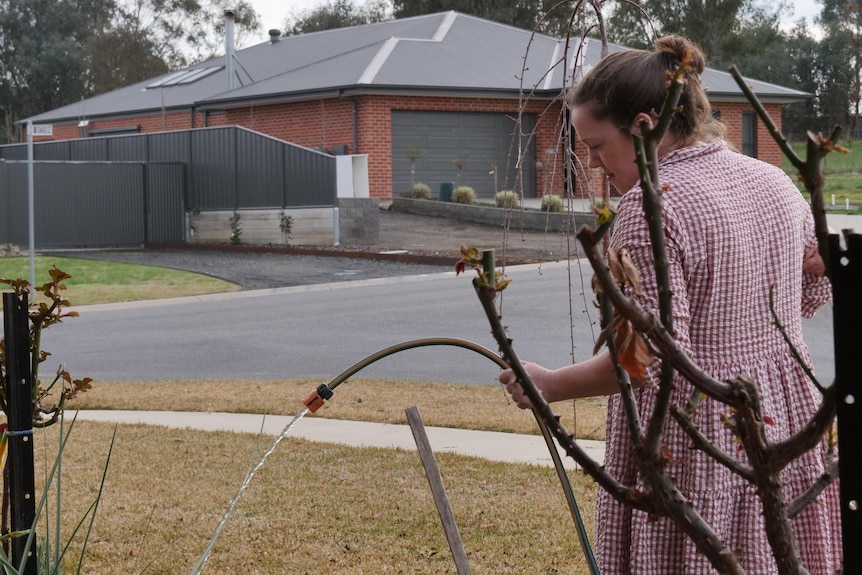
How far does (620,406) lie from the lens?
2.46 metres

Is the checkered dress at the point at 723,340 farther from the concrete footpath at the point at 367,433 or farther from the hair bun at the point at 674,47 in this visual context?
the concrete footpath at the point at 367,433

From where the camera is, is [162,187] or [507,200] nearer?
[507,200]

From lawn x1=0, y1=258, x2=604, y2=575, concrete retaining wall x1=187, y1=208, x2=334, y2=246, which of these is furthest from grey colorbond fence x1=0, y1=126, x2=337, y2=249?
lawn x1=0, y1=258, x2=604, y2=575

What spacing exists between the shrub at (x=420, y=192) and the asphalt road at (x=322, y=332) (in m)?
11.6

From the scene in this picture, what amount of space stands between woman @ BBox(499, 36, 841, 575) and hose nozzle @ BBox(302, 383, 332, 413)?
0.67m

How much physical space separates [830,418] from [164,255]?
2333 centimetres

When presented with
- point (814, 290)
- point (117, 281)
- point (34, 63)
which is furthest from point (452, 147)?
point (34, 63)

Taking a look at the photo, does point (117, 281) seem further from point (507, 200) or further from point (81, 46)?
point (81, 46)

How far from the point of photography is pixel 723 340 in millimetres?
2363

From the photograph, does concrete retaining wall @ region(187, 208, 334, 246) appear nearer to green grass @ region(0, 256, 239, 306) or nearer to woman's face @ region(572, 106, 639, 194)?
green grass @ region(0, 256, 239, 306)

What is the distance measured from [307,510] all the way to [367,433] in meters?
1.80

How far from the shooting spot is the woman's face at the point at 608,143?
238 cm

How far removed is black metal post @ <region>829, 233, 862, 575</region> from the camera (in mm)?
1401

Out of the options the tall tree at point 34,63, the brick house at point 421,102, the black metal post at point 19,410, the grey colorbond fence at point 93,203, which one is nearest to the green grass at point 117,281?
the grey colorbond fence at point 93,203
